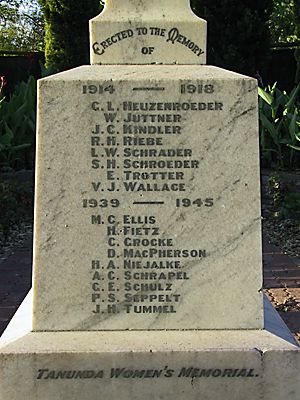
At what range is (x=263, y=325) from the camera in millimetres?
3002

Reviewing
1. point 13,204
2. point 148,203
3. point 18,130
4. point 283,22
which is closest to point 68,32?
point 18,130

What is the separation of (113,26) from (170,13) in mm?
259

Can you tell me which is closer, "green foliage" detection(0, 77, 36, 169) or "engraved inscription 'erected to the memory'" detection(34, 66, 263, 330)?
"engraved inscription 'erected to the memory'" detection(34, 66, 263, 330)

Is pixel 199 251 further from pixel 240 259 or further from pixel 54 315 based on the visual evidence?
pixel 54 315

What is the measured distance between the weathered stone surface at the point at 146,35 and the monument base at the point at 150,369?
122 centimetres

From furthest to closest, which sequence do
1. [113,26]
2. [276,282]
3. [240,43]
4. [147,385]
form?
1. [240,43]
2. [276,282]
3. [113,26]
4. [147,385]

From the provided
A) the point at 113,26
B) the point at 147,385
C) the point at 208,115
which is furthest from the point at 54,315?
the point at 113,26

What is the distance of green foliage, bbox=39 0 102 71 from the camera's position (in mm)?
11234

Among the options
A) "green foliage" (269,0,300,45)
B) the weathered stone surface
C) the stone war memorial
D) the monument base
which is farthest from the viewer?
"green foliage" (269,0,300,45)

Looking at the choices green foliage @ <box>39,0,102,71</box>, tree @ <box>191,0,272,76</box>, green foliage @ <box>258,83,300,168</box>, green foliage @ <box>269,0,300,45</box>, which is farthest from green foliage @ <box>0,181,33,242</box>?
green foliage @ <box>269,0,300,45</box>

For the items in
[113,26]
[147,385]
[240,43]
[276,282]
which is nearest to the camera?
[147,385]

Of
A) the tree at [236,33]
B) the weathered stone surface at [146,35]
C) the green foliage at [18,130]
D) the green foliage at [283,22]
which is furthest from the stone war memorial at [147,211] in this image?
the green foliage at [283,22]

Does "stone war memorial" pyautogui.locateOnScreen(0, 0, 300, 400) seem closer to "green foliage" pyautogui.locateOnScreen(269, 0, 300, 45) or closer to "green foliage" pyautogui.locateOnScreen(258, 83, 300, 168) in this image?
"green foliage" pyautogui.locateOnScreen(258, 83, 300, 168)

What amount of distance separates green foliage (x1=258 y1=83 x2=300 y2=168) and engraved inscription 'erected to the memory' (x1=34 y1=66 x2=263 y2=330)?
6147 millimetres
